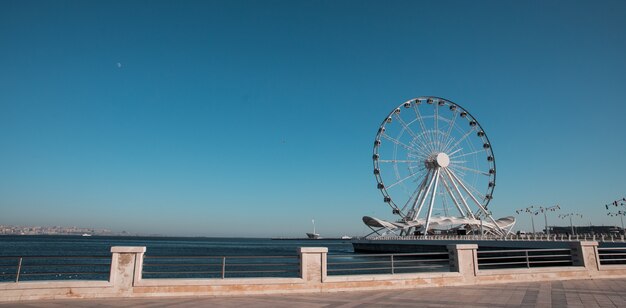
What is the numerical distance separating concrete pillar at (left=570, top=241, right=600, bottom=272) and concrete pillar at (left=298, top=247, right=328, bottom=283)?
35.0 feet

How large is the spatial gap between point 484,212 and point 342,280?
63.9m

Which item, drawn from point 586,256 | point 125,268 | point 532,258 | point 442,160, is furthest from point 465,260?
point 442,160

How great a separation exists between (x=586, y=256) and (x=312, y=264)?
11.2 metres

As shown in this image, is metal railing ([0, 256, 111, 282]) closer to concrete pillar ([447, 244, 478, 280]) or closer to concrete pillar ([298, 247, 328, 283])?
concrete pillar ([298, 247, 328, 283])

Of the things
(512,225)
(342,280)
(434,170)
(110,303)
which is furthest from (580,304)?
(512,225)

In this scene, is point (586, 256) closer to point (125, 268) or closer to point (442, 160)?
point (125, 268)

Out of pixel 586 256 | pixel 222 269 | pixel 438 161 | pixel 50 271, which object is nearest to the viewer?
pixel 222 269

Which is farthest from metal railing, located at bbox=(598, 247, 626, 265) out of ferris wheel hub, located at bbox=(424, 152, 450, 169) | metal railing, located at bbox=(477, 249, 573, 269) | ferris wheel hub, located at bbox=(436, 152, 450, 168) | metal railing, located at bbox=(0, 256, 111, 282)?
ferris wheel hub, located at bbox=(424, 152, 450, 169)

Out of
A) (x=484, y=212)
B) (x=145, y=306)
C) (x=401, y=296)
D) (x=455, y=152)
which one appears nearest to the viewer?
(x=145, y=306)

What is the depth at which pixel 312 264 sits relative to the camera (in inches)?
470

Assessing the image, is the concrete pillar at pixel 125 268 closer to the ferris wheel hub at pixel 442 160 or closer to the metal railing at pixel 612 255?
the metal railing at pixel 612 255

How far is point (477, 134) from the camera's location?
2648 inches

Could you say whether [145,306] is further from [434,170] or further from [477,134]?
[477,134]

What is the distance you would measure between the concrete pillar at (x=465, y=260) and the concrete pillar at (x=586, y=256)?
513 cm
